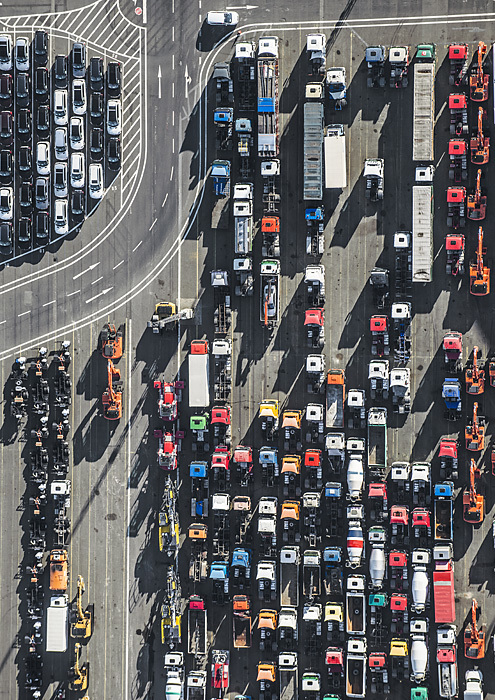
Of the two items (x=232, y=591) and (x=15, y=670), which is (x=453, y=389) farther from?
(x=15, y=670)

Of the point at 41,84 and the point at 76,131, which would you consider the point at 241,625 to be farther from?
the point at 41,84

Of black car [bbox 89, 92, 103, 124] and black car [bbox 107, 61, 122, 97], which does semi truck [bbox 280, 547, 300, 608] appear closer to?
black car [bbox 89, 92, 103, 124]

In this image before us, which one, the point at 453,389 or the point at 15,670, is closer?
the point at 453,389

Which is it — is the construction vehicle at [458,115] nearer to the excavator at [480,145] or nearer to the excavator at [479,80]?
the excavator at [479,80]

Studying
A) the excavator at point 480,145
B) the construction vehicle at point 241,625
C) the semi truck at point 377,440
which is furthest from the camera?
the construction vehicle at point 241,625

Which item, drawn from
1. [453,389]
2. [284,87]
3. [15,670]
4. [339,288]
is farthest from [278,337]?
[15,670]

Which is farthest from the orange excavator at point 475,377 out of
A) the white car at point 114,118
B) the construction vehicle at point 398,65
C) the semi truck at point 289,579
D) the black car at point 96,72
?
the black car at point 96,72

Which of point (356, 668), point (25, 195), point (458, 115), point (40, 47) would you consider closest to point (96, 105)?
point (40, 47)
